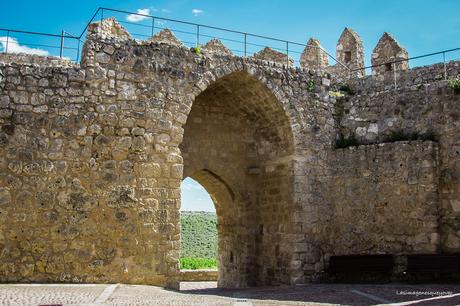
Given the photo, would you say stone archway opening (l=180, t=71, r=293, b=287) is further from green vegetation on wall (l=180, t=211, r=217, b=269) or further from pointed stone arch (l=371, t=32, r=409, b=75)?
green vegetation on wall (l=180, t=211, r=217, b=269)

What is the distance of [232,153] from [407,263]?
425 cm

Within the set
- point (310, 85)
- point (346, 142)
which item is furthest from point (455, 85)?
point (310, 85)

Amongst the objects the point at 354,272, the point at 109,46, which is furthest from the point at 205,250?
the point at 109,46

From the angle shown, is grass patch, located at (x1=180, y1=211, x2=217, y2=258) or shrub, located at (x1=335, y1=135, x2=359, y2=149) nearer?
shrub, located at (x1=335, y1=135, x2=359, y2=149)

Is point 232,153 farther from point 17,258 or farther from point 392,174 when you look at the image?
point 17,258

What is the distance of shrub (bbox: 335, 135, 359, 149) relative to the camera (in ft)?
35.9

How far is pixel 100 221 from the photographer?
27.9ft

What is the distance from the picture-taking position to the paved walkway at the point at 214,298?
21.4 ft

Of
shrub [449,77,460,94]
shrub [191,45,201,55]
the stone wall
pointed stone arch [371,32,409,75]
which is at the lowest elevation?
the stone wall

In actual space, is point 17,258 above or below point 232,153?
below

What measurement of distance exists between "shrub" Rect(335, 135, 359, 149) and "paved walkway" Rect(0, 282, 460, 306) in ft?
10.4

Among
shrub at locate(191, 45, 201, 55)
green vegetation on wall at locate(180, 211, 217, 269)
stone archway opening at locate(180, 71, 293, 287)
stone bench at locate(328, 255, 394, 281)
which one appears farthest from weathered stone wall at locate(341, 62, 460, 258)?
green vegetation on wall at locate(180, 211, 217, 269)

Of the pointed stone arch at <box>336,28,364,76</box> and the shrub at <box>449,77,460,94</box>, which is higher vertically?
the pointed stone arch at <box>336,28,364,76</box>

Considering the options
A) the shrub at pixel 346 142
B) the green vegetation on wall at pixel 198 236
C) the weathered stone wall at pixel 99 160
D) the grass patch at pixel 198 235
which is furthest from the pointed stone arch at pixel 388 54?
the grass patch at pixel 198 235
